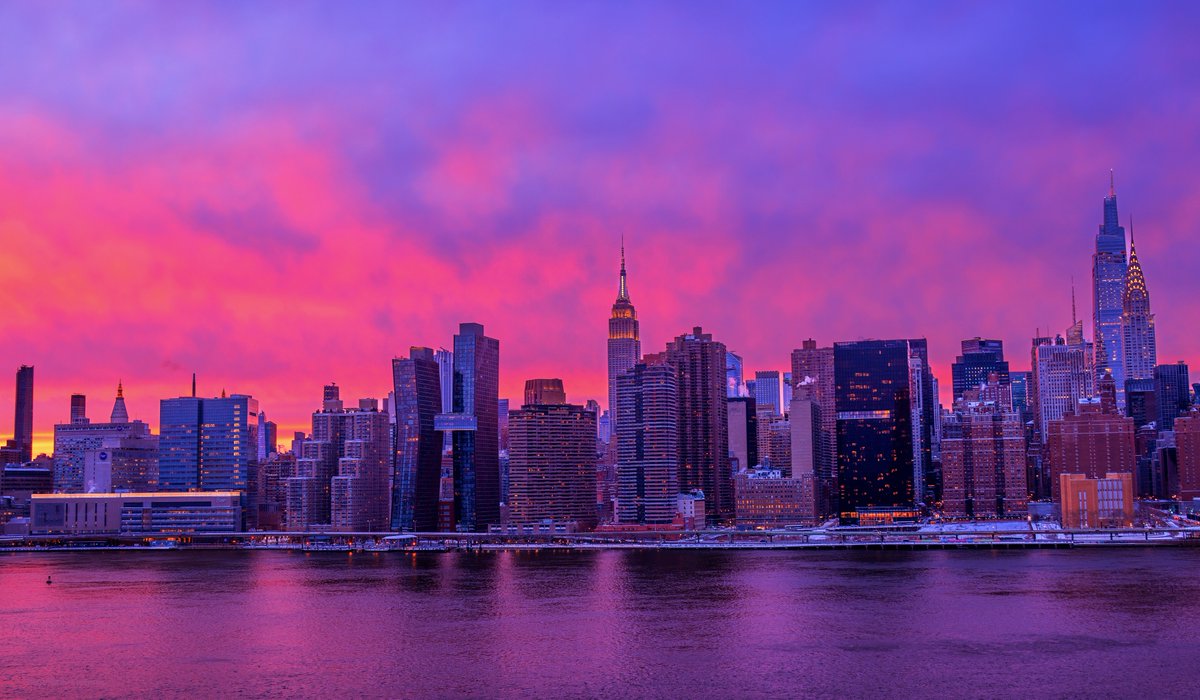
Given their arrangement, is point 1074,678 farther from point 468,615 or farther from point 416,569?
point 416,569

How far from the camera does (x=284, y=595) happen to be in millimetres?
130625

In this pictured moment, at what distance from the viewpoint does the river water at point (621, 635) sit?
2800 inches

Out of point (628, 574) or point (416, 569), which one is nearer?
point (628, 574)

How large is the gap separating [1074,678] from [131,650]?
64851 millimetres

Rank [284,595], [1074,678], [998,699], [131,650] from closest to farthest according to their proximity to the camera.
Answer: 1. [998,699]
2. [1074,678]
3. [131,650]
4. [284,595]

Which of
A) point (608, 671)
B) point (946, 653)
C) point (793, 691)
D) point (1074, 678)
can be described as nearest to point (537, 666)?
point (608, 671)

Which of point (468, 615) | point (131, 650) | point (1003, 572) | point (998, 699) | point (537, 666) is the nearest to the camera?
point (998, 699)

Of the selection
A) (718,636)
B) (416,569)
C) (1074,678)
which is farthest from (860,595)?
(416,569)

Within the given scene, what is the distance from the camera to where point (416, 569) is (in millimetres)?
178500

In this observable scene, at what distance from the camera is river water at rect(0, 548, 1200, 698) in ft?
233

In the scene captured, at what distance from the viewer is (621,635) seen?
91000mm

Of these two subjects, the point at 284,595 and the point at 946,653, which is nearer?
the point at 946,653

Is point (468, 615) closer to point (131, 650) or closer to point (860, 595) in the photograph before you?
point (131, 650)

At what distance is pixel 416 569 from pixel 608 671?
108 metres
